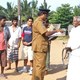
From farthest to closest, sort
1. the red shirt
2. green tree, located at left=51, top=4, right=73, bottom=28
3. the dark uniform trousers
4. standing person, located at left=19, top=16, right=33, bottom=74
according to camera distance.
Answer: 1. green tree, located at left=51, top=4, right=73, bottom=28
2. standing person, located at left=19, top=16, right=33, bottom=74
3. the red shirt
4. the dark uniform trousers

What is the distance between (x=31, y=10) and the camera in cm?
4628

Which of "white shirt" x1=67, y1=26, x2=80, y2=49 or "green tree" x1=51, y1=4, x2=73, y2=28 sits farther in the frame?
"green tree" x1=51, y1=4, x2=73, y2=28

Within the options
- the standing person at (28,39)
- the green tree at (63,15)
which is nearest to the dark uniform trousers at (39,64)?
the standing person at (28,39)

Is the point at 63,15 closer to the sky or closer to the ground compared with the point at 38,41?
closer to the sky

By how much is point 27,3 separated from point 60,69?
3742 centimetres

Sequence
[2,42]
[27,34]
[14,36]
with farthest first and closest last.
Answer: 1. [14,36]
2. [27,34]
3. [2,42]

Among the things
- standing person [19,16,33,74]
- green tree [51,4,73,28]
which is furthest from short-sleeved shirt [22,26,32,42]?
green tree [51,4,73,28]

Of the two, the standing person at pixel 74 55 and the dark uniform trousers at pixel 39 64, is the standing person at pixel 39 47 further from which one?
the standing person at pixel 74 55

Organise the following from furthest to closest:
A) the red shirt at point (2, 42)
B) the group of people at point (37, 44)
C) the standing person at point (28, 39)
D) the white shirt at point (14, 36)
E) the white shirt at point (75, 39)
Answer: the white shirt at point (14, 36) → the standing person at point (28, 39) → the red shirt at point (2, 42) → the group of people at point (37, 44) → the white shirt at point (75, 39)

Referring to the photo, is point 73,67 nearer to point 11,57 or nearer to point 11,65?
point 11,57

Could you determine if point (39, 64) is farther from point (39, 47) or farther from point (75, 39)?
point (75, 39)

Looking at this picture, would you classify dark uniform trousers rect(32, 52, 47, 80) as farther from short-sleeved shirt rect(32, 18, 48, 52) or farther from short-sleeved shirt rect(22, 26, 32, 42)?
short-sleeved shirt rect(22, 26, 32, 42)

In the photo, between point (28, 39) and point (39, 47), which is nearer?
point (39, 47)

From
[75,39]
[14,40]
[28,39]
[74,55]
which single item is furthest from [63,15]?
[75,39]
